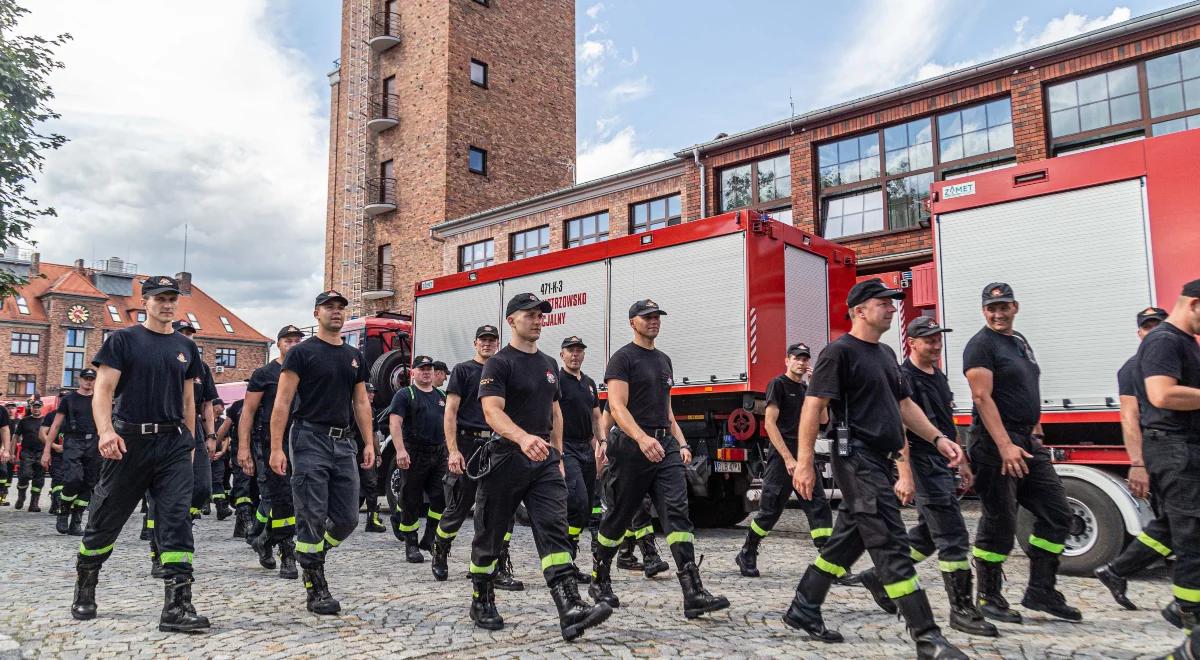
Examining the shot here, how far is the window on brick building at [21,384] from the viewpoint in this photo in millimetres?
56875

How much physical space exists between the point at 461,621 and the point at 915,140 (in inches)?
589

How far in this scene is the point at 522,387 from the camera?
497cm

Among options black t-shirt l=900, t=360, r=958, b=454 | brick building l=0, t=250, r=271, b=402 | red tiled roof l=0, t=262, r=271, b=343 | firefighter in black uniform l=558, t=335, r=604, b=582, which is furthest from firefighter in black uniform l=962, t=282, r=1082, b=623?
red tiled roof l=0, t=262, r=271, b=343

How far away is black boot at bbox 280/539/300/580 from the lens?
22.1 feet

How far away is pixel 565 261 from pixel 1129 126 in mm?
10168

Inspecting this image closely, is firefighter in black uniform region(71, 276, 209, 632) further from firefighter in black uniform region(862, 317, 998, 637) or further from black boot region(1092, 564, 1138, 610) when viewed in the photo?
black boot region(1092, 564, 1138, 610)

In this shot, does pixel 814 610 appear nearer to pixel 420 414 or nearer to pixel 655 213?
pixel 420 414

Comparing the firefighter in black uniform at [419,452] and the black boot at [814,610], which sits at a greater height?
the firefighter in black uniform at [419,452]

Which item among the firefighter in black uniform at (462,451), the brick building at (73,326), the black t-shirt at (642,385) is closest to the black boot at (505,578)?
the firefighter in black uniform at (462,451)

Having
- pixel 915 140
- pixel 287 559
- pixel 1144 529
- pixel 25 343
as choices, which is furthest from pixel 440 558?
pixel 25 343

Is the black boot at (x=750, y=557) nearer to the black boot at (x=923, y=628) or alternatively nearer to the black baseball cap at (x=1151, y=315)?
the black boot at (x=923, y=628)

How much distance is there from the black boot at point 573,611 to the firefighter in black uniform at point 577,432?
206 cm

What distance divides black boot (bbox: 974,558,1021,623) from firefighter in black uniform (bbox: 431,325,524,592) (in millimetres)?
2900

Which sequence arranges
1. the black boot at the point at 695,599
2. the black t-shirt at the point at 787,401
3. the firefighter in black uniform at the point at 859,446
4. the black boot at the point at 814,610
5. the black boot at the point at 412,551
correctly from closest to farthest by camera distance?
the firefighter in black uniform at the point at 859,446, the black boot at the point at 814,610, the black boot at the point at 695,599, the black t-shirt at the point at 787,401, the black boot at the point at 412,551
